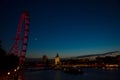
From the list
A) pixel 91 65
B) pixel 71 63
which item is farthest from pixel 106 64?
pixel 71 63

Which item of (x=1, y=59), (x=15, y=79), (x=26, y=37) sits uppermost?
(x=26, y=37)

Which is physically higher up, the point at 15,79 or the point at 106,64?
the point at 106,64

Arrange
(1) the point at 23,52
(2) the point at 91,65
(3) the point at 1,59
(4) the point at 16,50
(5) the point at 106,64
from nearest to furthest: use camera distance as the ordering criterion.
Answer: (1) the point at 23,52 → (3) the point at 1,59 → (4) the point at 16,50 → (5) the point at 106,64 → (2) the point at 91,65

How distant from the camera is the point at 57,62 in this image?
505ft

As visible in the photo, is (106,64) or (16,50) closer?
(16,50)

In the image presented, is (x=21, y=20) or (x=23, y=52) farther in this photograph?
(x=21, y=20)

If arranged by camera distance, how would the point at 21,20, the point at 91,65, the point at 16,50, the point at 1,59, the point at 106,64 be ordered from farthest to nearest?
1. the point at 91,65
2. the point at 106,64
3. the point at 16,50
4. the point at 1,59
5. the point at 21,20

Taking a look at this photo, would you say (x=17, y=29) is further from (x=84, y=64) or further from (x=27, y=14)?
(x=84, y=64)

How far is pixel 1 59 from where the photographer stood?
29.6 metres

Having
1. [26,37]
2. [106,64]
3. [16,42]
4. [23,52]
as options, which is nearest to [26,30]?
[26,37]

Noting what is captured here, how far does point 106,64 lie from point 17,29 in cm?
12429

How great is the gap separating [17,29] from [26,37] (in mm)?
4368

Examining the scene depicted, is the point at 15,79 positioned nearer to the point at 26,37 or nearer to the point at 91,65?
the point at 26,37

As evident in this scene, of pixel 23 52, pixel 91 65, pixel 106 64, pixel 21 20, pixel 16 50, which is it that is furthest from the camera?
pixel 91 65
